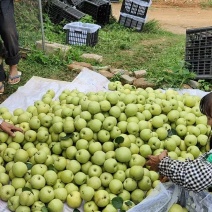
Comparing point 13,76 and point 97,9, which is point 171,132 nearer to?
point 13,76

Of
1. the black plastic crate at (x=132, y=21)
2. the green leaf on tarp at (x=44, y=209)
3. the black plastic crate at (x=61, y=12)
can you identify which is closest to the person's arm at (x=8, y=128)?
the green leaf on tarp at (x=44, y=209)

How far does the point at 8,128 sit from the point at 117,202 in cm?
120

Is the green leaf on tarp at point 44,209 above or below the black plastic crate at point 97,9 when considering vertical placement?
above

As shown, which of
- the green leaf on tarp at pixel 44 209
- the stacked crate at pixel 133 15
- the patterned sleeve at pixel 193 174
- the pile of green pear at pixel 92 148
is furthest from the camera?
the stacked crate at pixel 133 15

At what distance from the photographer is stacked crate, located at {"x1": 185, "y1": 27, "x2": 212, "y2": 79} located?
5285mm

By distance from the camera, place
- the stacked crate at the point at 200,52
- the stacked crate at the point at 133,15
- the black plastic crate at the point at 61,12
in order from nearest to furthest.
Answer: the stacked crate at the point at 200,52, the black plastic crate at the point at 61,12, the stacked crate at the point at 133,15

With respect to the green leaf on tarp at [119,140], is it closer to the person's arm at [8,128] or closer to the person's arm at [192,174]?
the person's arm at [192,174]

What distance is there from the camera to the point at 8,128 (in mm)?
3395

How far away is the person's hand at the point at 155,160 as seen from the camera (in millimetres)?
2857

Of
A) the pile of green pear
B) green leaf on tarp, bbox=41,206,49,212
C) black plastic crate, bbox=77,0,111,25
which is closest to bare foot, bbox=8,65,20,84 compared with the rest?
the pile of green pear

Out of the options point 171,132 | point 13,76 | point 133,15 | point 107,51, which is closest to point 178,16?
point 133,15

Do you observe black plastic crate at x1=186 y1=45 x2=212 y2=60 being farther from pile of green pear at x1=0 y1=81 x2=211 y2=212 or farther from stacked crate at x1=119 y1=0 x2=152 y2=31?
stacked crate at x1=119 y1=0 x2=152 y2=31

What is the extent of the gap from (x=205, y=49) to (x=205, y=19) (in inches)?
289

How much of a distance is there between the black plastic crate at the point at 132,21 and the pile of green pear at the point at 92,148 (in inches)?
209
